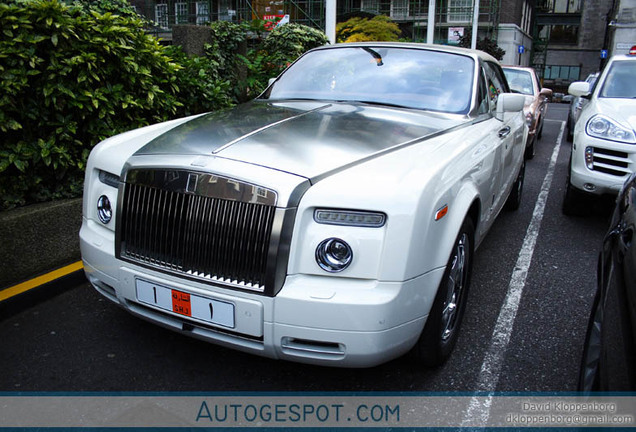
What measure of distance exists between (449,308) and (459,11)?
120 ft

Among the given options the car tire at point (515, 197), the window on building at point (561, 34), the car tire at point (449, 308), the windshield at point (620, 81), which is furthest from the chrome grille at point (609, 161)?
the window on building at point (561, 34)

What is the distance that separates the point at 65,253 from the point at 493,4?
126 feet

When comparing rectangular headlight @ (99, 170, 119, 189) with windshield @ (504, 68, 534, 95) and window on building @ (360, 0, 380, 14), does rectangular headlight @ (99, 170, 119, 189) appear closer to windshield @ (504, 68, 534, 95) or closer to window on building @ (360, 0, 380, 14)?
windshield @ (504, 68, 534, 95)

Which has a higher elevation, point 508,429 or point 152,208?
point 152,208

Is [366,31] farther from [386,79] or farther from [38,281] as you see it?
[38,281]

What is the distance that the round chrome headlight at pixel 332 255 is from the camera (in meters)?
2.16

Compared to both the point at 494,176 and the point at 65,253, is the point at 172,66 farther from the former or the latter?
the point at 494,176

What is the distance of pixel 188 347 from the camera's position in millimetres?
2953

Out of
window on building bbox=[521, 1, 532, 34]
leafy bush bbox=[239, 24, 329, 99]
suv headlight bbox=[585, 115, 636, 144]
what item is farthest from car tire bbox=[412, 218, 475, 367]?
window on building bbox=[521, 1, 532, 34]

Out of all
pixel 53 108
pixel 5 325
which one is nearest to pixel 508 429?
pixel 5 325

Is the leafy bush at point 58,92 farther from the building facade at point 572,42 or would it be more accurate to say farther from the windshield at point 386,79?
the building facade at point 572,42

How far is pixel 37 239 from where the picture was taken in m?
3.68

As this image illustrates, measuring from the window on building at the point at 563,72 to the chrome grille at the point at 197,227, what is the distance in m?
55.3

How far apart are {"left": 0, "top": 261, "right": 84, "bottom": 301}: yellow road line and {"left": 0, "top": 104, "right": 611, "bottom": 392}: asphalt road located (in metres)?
0.09
